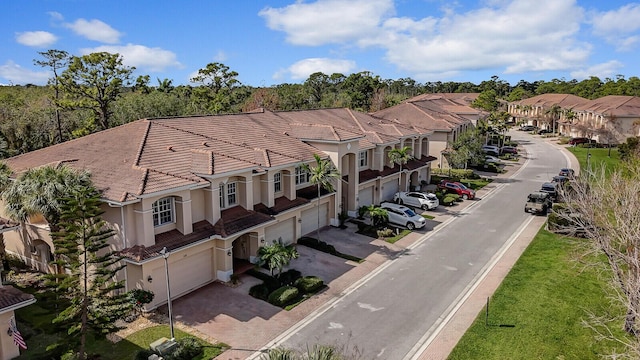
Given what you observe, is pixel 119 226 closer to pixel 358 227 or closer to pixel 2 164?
pixel 2 164

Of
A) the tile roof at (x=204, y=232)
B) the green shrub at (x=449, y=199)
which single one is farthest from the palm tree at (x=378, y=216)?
the green shrub at (x=449, y=199)

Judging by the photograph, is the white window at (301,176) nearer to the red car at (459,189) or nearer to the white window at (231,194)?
the white window at (231,194)

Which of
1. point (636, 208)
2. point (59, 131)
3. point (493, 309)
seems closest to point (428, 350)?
point (493, 309)

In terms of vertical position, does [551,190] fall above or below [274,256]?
above

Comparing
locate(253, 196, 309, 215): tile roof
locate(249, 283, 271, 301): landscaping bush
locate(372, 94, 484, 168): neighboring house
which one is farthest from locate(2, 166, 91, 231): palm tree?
locate(372, 94, 484, 168): neighboring house

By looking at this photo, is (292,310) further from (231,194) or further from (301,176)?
(301,176)

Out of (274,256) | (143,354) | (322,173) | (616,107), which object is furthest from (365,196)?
(616,107)
